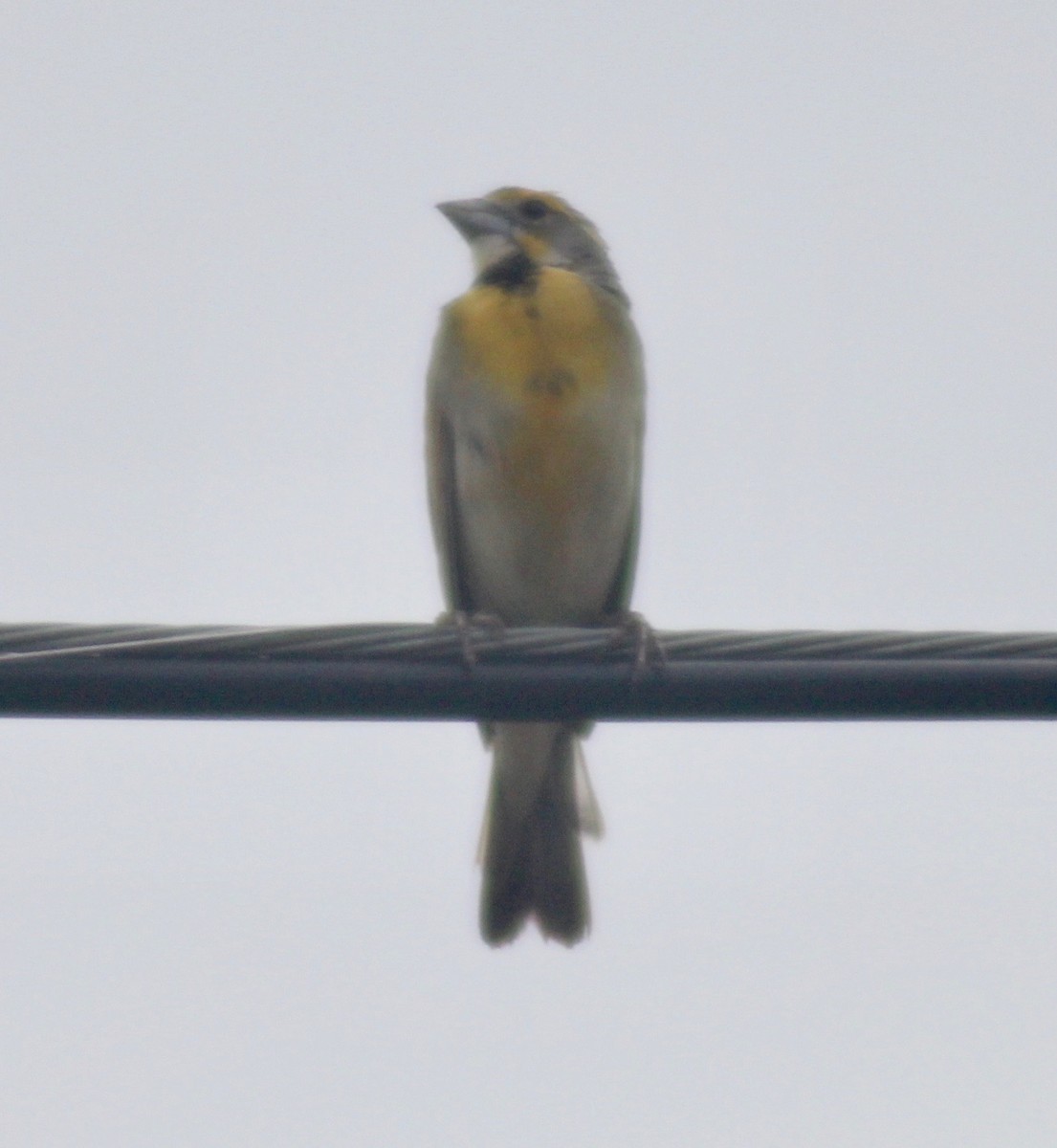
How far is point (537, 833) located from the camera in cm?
784

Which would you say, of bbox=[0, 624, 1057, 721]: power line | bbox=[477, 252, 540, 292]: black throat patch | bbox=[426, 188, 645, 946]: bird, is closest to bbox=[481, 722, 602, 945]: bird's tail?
bbox=[426, 188, 645, 946]: bird

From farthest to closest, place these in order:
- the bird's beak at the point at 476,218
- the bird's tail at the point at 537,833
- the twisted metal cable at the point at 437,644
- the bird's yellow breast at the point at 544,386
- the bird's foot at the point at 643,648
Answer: the bird's beak at the point at 476,218, the bird's tail at the point at 537,833, the bird's yellow breast at the point at 544,386, the bird's foot at the point at 643,648, the twisted metal cable at the point at 437,644

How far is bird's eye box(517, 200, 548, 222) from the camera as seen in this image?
8.55m

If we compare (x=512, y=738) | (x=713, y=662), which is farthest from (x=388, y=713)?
(x=512, y=738)

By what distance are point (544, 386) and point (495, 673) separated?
272 cm

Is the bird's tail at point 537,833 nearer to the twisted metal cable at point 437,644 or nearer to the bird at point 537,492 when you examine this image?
the bird at point 537,492

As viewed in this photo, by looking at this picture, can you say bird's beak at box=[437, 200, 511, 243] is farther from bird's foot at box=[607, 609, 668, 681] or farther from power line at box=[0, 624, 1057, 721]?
power line at box=[0, 624, 1057, 721]

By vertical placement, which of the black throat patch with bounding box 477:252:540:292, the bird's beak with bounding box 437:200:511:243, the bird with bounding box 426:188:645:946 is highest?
the bird's beak with bounding box 437:200:511:243

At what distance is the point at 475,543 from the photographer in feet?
25.2

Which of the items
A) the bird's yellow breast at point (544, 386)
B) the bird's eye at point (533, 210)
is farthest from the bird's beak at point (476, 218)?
the bird's yellow breast at point (544, 386)

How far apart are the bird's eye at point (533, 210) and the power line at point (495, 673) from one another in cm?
404

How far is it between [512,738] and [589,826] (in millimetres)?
438

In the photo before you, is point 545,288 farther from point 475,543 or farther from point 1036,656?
point 1036,656

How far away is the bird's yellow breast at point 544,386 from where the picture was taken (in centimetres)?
732
